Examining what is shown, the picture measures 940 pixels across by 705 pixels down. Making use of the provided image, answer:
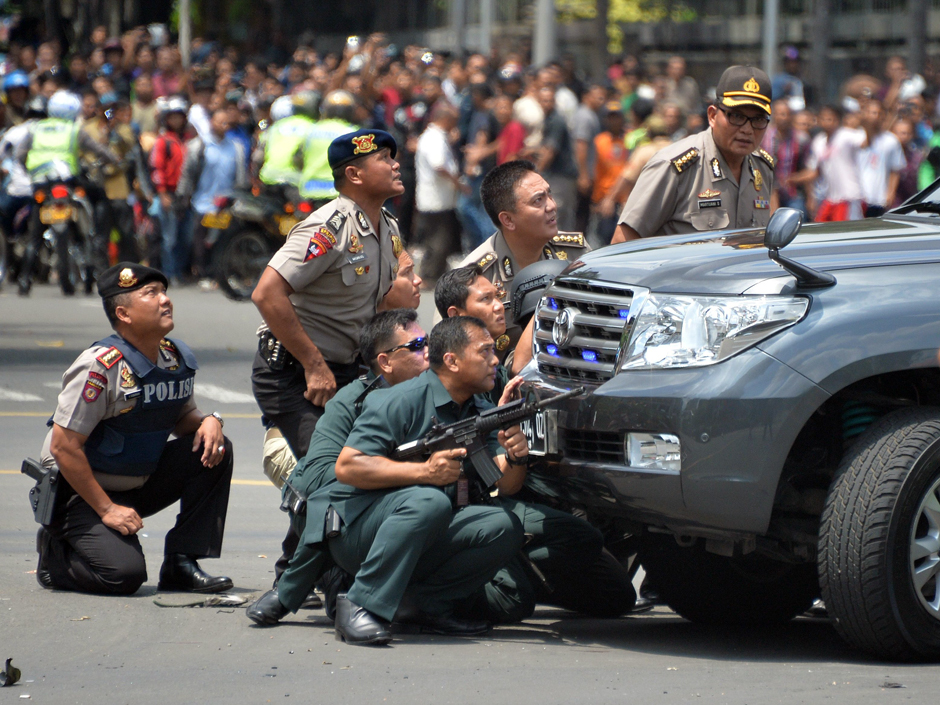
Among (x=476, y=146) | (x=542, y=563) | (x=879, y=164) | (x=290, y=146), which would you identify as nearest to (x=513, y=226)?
(x=542, y=563)

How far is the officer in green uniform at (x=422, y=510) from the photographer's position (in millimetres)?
5148

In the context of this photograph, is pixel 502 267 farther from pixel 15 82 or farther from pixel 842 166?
pixel 15 82

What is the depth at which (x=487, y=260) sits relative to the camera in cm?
639

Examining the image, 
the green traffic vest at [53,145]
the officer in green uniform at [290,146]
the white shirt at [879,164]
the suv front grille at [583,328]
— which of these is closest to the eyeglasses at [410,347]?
the suv front grille at [583,328]

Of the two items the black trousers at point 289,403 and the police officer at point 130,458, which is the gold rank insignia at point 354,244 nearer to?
the black trousers at point 289,403

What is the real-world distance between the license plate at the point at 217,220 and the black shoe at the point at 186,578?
9.76 meters

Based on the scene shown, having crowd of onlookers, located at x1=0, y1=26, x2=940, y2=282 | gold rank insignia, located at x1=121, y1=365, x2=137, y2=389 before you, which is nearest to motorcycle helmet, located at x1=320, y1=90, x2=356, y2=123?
crowd of onlookers, located at x1=0, y1=26, x2=940, y2=282

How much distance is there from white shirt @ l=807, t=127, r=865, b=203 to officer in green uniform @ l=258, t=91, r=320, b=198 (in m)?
5.65

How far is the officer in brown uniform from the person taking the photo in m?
6.28

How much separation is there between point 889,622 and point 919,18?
24.9m

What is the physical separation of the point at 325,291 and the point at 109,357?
88cm

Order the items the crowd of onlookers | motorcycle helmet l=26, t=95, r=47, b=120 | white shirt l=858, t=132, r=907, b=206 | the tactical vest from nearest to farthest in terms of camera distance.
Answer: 1. the tactical vest
2. motorcycle helmet l=26, t=95, r=47, b=120
3. the crowd of onlookers
4. white shirt l=858, t=132, r=907, b=206

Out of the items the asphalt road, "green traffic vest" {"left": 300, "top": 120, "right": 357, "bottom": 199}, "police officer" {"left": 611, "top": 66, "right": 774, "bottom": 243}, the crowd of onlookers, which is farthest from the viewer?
the crowd of onlookers

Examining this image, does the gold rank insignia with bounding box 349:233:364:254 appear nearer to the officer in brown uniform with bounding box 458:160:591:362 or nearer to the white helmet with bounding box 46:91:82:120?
the officer in brown uniform with bounding box 458:160:591:362
